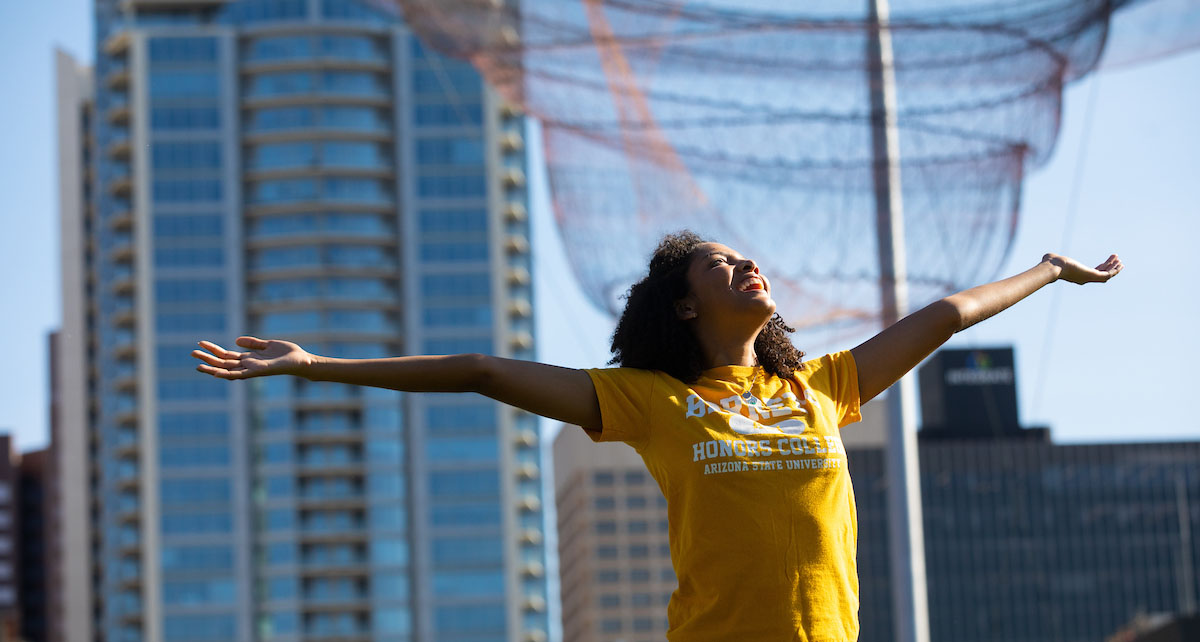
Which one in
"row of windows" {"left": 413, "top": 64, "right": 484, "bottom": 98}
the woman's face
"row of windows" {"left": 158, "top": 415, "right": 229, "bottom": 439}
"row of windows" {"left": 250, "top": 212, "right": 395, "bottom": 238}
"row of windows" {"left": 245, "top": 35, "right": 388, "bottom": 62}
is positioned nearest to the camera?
the woman's face

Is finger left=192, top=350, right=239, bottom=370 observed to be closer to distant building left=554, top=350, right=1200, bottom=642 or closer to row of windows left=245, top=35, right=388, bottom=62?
row of windows left=245, top=35, right=388, bottom=62

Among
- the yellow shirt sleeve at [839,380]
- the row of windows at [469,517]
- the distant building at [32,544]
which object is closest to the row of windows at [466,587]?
the row of windows at [469,517]

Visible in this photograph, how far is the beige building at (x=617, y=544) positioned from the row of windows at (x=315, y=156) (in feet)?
174

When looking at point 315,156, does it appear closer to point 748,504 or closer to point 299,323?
point 299,323

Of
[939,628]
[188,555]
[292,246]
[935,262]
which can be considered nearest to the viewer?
[935,262]

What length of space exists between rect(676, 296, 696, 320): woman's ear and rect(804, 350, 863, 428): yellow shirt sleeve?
0.35 meters

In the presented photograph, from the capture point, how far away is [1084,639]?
109500 millimetres

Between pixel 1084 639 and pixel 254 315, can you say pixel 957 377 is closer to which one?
pixel 1084 639

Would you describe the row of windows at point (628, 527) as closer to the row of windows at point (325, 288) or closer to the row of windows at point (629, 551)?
the row of windows at point (629, 551)

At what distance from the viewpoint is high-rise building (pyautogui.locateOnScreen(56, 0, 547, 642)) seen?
89.1 m

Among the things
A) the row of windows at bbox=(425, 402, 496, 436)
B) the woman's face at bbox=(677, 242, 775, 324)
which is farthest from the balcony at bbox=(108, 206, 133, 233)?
the woman's face at bbox=(677, 242, 775, 324)

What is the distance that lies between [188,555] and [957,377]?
4589 centimetres

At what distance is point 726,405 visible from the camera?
4883mm

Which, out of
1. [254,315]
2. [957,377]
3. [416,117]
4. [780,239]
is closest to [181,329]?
[254,315]
